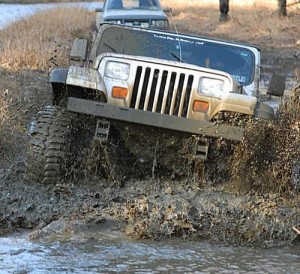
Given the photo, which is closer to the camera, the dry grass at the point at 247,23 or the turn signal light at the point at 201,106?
the turn signal light at the point at 201,106

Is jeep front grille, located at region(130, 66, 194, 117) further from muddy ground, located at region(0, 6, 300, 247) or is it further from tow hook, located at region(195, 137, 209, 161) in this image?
muddy ground, located at region(0, 6, 300, 247)

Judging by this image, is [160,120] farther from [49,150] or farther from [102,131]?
[49,150]

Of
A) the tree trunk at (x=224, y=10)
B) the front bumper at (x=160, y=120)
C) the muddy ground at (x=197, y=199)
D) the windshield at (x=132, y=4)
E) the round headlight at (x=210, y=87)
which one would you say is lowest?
the muddy ground at (x=197, y=199)

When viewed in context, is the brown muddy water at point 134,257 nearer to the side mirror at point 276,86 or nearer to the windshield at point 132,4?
the side mirror at point 276,86

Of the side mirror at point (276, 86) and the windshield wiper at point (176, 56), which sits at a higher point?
the windshield wiper at point (176, 56)

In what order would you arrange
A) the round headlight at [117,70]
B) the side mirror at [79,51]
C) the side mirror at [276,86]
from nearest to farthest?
the round headlight at [117,70] < the side mirror at [276,86] < the side mirror at [79,51]

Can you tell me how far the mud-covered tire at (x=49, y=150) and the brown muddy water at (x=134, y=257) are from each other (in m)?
1.04

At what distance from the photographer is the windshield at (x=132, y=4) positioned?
1625cm

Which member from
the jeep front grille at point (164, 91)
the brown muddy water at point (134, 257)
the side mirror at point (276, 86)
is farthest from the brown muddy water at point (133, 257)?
the side mirror at point (276, 86)

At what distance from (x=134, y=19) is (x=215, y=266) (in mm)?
10809

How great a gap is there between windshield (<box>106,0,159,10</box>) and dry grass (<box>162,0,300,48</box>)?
775 cm

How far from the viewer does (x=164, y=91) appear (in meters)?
6.56

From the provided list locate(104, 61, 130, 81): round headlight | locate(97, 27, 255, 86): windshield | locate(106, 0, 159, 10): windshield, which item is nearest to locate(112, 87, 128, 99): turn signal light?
locate(104, 61, 130, 81): round headlight

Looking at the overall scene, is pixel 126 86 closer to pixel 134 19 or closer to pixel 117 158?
pixel 117 158
